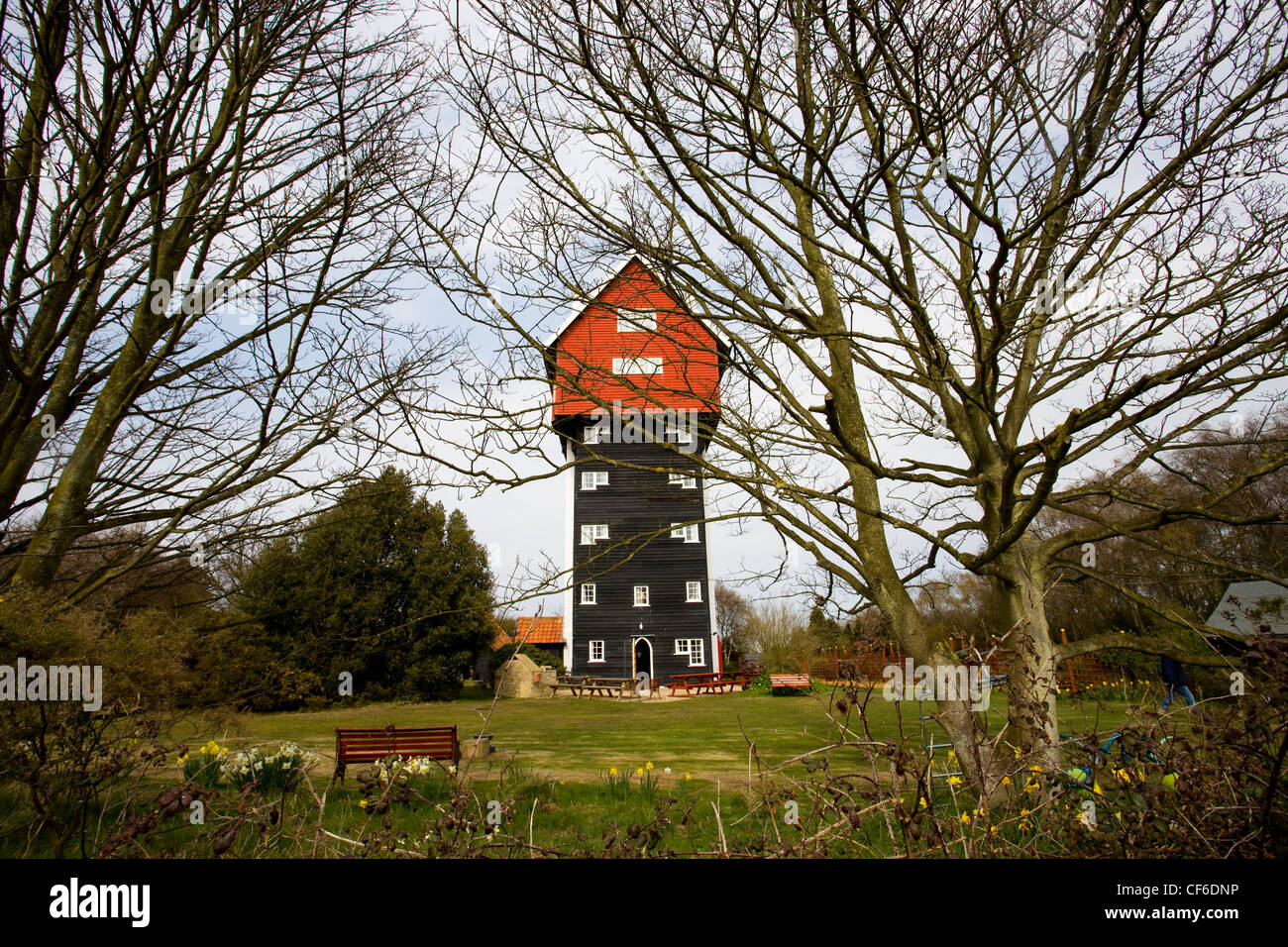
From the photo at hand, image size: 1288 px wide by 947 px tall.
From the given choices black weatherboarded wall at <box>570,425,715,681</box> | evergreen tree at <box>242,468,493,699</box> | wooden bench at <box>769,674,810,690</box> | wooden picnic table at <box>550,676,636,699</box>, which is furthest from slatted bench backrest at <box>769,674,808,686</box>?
evergreen tree at <box>242,468,493,699</box>

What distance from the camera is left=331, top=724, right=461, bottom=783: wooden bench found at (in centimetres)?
764

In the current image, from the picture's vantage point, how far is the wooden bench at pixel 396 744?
25.1 feet

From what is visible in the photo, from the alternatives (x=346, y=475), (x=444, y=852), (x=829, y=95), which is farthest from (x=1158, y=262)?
(x=346, y=475)

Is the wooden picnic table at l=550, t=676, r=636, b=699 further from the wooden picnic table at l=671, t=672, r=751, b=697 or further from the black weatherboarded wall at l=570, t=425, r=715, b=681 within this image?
the wooden picnic table at l=671, t=672, r=751, b=697

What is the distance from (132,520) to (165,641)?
81cm

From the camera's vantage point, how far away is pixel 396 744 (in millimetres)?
8141

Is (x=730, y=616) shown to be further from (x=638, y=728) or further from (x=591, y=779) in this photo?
(x=591, y=779)

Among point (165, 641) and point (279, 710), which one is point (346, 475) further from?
point (279, 710)

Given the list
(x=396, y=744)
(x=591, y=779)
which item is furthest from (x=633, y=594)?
(x=591, y=779)

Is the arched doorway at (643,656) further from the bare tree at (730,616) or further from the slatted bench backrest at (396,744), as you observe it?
the bare tree at (730,616)

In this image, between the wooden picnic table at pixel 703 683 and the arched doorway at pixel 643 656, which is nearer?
the wooden picnic table at pixel 703 683

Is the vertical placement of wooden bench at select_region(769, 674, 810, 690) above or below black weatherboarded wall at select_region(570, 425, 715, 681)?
below

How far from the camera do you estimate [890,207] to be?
3852mm

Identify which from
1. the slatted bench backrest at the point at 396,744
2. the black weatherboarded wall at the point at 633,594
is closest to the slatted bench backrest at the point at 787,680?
the black weatherboarded wall at the point at 633,594
